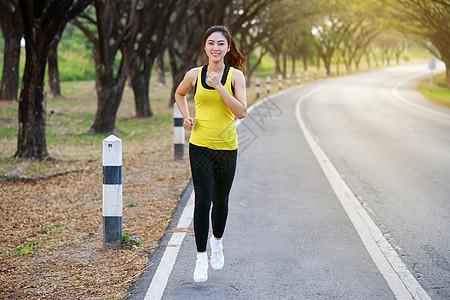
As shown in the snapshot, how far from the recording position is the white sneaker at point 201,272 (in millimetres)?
4641

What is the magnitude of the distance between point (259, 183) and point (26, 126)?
491 cm

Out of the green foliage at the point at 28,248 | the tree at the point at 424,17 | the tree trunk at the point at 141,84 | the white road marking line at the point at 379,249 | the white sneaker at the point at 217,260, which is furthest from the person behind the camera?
the tree at the point at 424,17

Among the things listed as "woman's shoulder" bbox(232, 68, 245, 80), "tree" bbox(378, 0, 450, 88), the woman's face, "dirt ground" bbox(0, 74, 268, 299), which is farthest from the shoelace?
"tree" bbox(378, 0, 450, 88)

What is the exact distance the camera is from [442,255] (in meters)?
5.44

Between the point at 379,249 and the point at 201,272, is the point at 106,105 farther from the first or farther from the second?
the point at 201,272

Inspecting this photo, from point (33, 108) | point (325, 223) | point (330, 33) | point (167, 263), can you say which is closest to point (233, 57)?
point (167, 263)

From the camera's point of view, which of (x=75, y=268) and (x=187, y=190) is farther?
(x=187, y=190)

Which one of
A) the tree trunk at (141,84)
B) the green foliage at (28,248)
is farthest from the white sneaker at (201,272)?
the tree trunk at (141,84)

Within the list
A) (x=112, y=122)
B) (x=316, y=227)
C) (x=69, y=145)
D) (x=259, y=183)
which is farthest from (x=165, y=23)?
(x=316, y=227)

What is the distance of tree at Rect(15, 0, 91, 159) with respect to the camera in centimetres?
1098

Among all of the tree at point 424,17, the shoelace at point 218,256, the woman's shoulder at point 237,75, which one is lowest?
the shoelace at point 218,256

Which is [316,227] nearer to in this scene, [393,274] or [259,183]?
[393,274]

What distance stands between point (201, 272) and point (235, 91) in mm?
1450

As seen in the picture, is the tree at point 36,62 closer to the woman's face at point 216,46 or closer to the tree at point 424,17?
the woman's face at point 216,46
